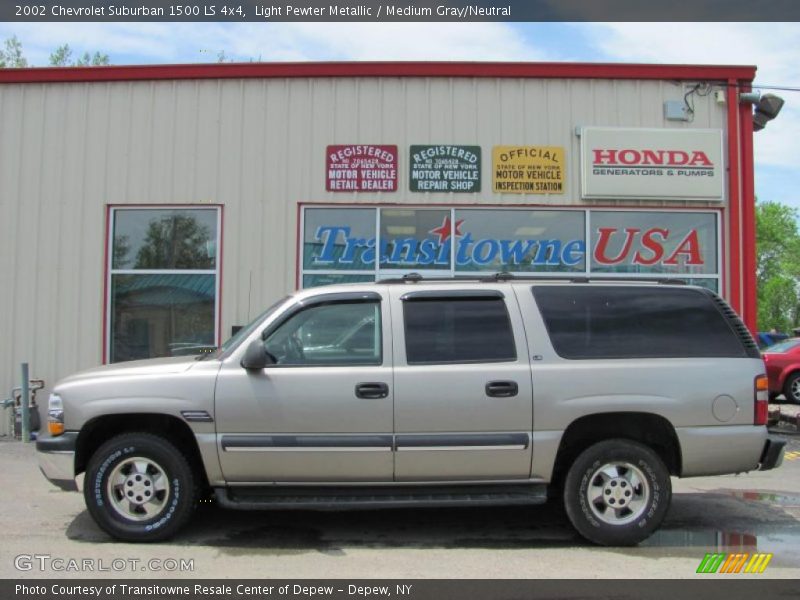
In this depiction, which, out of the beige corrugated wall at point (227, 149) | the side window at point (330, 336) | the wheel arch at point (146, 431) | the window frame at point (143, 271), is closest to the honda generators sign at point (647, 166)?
the beige corrugated wall at point (227, 149)

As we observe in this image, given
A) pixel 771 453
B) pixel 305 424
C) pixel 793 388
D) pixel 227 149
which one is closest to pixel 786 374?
pixel 793 388

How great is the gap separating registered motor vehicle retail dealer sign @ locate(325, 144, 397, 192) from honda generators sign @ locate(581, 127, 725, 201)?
284 centimetres

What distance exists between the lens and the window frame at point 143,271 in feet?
34.3

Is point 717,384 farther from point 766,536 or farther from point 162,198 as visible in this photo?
point 162,198

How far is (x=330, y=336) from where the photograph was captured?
Result: 17.8 feet

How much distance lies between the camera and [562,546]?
213 inches

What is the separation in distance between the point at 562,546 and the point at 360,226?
6287 millimetres

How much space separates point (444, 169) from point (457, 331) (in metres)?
5.56

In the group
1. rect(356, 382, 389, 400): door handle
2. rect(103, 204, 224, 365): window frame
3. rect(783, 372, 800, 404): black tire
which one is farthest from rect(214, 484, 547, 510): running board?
rect(783, 372, 800, 404): black tire

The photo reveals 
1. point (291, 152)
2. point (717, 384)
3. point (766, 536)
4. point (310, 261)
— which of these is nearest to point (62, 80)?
point (291, 152)

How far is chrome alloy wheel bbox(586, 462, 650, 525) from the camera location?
17.4 feet

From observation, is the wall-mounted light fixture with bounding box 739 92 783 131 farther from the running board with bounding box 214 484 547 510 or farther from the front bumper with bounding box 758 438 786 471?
the running board with bounding box 214 484 547 510

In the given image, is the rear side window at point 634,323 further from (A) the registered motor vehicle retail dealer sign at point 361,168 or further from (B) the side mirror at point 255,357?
(A) the registered motor vehicle retail dealer sign at point 361,168

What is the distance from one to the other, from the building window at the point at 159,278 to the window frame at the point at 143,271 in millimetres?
15
